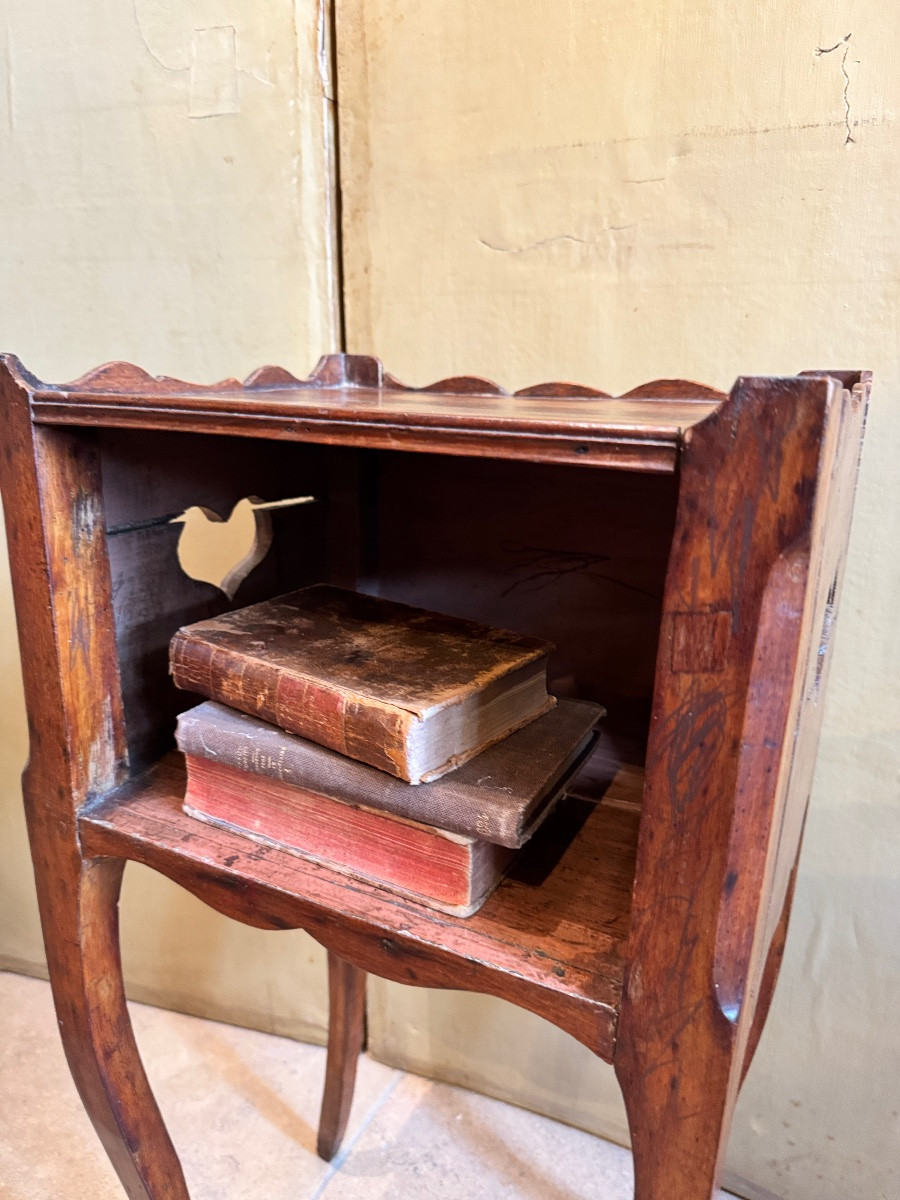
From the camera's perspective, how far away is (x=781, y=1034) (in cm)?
101

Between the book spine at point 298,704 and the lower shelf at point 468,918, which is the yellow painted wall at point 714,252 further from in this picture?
the book spine at point 298,704

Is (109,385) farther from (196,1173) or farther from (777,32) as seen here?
(196,1173)

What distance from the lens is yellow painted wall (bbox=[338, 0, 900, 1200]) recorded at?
0.79 metres

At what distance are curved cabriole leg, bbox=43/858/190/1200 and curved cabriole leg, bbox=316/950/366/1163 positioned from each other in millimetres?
370

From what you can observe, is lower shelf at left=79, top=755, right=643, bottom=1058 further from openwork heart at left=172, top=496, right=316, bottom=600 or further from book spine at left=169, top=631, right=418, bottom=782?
openwork heart at left=172, top=496, right=316, bottom=600

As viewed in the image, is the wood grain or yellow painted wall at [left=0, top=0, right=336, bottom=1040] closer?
the wood grain

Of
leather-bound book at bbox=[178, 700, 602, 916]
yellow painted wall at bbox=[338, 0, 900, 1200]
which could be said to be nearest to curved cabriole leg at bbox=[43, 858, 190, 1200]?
leather-bound book at bbox=[178, 700, 602, 916]

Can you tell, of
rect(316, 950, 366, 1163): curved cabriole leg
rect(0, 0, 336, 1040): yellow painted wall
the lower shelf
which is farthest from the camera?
rect(316, 950, 366, 1163): curved cabriole leg

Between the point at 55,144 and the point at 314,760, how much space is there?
971 millimetres

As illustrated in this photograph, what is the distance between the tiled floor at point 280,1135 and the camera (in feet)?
3.55

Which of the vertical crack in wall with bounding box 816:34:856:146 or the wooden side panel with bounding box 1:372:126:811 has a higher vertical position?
the vertical crack in wall with bounding box 816:34:856:146

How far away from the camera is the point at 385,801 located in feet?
1.83

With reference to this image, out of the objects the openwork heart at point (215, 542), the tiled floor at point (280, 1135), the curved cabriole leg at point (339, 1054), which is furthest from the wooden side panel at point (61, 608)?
the tiled floor at point (280, 1135)

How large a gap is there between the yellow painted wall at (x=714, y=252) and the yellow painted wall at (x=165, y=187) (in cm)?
7
